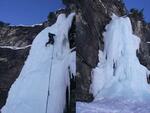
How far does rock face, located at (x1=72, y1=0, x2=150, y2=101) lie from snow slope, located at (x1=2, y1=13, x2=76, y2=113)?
1580 millimetres

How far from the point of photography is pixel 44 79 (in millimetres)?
10258

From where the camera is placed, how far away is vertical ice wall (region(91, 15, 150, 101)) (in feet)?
46.0

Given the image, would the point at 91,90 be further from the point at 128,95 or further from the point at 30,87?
the point at 30,87

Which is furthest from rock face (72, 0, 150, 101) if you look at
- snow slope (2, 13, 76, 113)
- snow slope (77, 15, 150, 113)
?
snow slope (2, 13, 76, 113)

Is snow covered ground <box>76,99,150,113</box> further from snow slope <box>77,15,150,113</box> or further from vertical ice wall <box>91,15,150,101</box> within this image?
vertical ice wall <box>91,15,150,101</box>

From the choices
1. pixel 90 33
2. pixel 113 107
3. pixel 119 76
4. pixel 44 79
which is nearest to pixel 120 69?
pixel 119 76

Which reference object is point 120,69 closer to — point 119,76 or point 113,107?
point 119,76

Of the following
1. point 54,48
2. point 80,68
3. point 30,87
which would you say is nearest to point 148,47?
point 80,68

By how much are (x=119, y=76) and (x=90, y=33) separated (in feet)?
7.88

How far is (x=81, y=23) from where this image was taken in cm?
1403

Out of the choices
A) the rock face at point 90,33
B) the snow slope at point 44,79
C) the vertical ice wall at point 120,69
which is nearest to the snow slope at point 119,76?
the vertical ice wall at point 120,69

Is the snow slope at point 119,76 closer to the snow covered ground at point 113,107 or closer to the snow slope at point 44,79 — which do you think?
the snow covered ground at point 113,107

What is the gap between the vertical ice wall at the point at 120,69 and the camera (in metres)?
14.0

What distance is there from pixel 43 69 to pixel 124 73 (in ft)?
18.1
